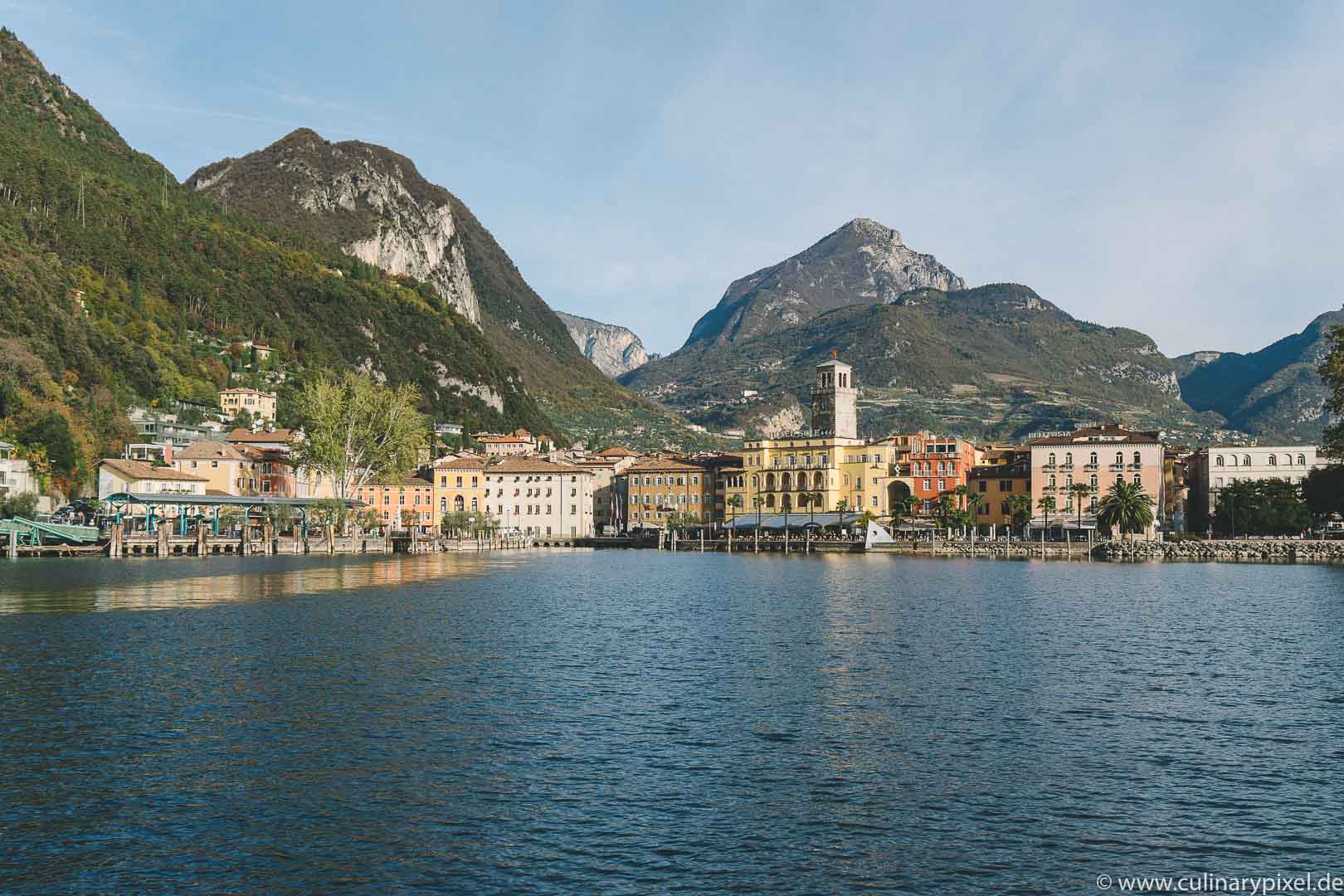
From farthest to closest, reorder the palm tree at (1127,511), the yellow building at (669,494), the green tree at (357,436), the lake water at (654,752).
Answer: the yellow building at (669,494) → the green tree at (357,436) → the palm tree at (1127,511) → the lake water at (654,752)

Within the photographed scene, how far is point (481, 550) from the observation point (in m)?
148

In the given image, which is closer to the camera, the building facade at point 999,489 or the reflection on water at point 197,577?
the reflection on water at point 197,577

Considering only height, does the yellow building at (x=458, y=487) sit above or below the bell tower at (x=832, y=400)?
below

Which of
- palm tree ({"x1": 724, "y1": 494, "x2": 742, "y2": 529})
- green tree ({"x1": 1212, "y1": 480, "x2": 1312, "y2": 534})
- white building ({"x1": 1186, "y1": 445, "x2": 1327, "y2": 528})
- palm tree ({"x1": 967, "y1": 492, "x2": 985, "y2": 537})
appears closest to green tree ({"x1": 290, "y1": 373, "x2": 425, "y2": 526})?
palm tree ({"x1": 724, "y1": 494, "x2": 742, "y2": 529})

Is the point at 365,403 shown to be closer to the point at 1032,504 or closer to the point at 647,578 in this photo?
the point at 647,578

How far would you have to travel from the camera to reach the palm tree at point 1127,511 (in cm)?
13012

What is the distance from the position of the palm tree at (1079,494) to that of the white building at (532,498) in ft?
221

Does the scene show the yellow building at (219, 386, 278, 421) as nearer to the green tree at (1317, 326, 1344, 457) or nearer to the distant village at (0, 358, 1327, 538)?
the distant village at (0, 358, 1327, 538)

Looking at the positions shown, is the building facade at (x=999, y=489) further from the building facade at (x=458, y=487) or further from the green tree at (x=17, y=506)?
the green tree at (x=17, y=506)

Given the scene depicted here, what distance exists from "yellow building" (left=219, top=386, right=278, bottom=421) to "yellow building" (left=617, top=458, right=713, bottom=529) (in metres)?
62.7

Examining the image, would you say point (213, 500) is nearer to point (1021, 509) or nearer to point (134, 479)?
point (134, 479)

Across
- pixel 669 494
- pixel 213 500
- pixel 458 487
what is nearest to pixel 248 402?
pixel 458 487

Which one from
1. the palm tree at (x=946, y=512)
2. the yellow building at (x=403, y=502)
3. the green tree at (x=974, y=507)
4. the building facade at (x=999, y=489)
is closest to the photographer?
the green tree at (x=974, y=507)

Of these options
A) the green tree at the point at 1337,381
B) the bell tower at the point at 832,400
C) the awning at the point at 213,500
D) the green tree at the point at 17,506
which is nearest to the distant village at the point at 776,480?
the bell tower at the point at 832,400
